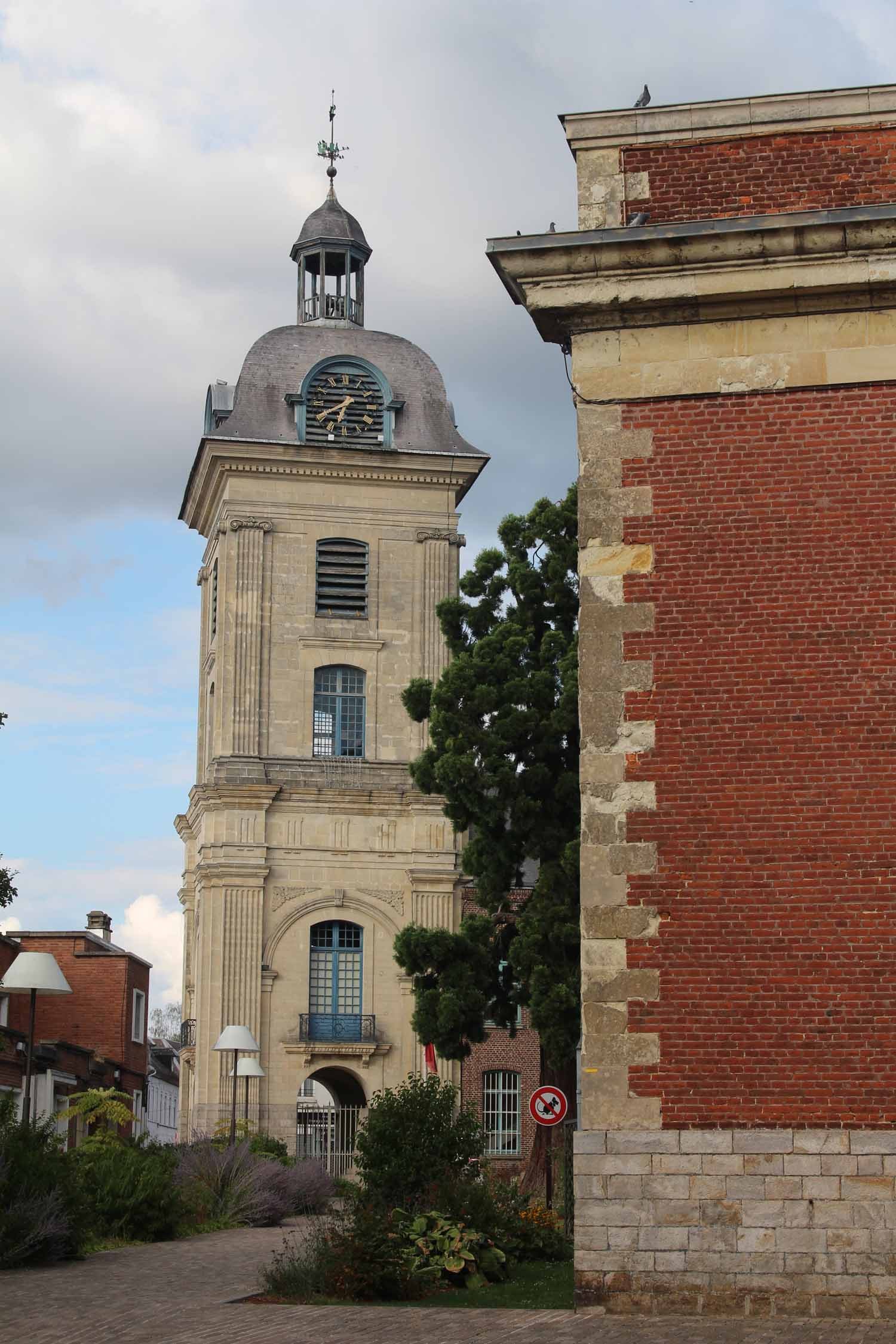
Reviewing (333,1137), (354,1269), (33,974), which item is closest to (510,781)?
(33,974)

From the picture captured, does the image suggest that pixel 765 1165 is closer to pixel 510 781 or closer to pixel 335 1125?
pixel 510 781

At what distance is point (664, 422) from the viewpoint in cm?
1435

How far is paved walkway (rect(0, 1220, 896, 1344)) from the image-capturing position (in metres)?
11.9

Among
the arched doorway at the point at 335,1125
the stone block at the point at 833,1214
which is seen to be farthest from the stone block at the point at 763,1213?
the arched doorway at the point at 335,1125

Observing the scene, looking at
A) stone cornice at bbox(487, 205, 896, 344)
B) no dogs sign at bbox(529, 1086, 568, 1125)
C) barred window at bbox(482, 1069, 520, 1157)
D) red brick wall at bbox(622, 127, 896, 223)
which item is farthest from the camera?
barred window at bbox(482, 1069, 520, 1157)

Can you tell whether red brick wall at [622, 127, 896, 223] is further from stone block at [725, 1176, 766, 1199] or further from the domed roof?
the domed roof

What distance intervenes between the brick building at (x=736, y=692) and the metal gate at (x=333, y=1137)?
30.5m

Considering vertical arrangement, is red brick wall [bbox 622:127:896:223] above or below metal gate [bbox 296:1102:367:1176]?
above

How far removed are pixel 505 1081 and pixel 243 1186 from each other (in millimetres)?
23137

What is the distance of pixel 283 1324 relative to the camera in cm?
1311

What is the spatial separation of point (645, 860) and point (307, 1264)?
4.79m

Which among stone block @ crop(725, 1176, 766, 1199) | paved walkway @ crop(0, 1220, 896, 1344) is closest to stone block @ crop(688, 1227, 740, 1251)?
stone block @ crop(725, 1176, 766, 1199)

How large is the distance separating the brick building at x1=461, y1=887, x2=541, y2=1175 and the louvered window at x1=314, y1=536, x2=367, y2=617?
27.3 ft

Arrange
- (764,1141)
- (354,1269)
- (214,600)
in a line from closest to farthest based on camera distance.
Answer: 1. (764,1141)
2. (354,1269)
3. (214,600)
